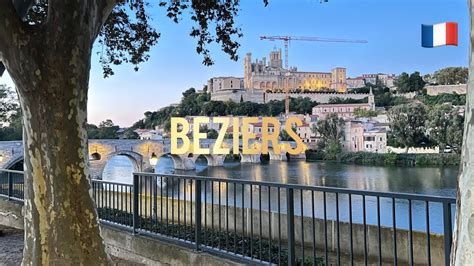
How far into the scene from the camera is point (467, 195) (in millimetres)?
1373

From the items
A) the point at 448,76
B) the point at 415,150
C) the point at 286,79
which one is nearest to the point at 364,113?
the point at 448,76

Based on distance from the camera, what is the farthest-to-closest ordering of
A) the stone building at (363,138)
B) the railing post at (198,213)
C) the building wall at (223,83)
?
1. the building wall at (223,83)
2. the stone building at (363,138)
3. the railing post at (198,213)

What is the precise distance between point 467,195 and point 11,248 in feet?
23.4

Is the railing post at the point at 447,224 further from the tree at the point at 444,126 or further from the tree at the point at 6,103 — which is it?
the tree at the point at 444,126

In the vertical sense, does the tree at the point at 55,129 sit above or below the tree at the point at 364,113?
below

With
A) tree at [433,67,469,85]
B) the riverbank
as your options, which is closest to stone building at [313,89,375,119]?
tree at [433,67,469,85]

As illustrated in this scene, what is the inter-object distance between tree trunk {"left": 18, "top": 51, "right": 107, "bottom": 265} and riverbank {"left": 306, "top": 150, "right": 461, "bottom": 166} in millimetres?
48323

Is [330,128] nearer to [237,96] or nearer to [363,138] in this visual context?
[363,138]

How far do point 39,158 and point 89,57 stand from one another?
101 centimetres

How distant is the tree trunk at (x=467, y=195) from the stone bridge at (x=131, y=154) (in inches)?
1664

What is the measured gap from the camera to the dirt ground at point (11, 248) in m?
5.92

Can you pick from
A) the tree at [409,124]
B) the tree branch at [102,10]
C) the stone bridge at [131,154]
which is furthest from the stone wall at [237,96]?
the tree branch at [102,10]

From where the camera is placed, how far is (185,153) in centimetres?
5856

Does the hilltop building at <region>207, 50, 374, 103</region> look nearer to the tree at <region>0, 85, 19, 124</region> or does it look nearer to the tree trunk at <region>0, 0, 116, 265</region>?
the tree at <region>0, 85, 19, 124</region>
